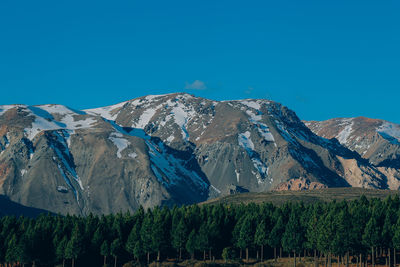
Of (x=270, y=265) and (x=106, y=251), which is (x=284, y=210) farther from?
(x=106, y=251)

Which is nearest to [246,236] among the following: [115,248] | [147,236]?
[147,236]

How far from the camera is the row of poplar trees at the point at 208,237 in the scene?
15212 cm

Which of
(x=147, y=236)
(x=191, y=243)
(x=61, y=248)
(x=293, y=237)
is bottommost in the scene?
(x=61, y=248)

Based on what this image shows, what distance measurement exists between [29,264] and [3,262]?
7.18 metres

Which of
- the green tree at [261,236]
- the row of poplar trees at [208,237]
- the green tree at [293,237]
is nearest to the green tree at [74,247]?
the row of poplar trees at [208,237]

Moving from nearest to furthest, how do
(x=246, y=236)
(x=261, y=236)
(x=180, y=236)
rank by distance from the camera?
1. (x=261, y=236)
2. (x=246, y=236)
3. (x=180, y=236)

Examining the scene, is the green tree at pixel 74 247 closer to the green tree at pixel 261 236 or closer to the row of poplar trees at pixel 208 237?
the row of poplar trees at pixel 208 237

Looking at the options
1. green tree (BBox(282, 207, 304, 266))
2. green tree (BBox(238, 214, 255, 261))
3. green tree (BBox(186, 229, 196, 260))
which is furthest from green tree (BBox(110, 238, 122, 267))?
green tree (BBox(282, 207, 304, 266))

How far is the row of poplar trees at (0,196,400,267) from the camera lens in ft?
499

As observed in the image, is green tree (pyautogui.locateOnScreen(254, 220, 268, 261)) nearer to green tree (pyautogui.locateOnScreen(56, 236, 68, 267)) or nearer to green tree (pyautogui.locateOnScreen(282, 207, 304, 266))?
green tree (pyautogui.locateOnScreen(282, 207, 304, 266))

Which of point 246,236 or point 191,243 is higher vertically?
point 246,236

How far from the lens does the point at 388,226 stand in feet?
511

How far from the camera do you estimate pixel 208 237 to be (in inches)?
6698

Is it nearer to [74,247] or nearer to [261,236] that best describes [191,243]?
[261,236]
